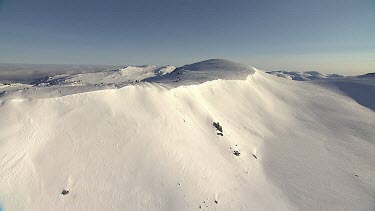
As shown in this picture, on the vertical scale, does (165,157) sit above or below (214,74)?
below

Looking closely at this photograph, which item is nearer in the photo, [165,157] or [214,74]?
[165,157]

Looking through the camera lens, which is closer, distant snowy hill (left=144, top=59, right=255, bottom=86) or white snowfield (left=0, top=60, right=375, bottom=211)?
white snowfield (left=0, top=60, right=375, bottom=211)

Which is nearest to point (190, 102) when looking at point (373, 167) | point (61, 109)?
point (61, 109)

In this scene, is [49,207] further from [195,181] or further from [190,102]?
[190,102]

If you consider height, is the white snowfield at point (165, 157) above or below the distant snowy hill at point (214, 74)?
below

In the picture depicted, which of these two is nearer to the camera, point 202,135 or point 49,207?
point 49,207

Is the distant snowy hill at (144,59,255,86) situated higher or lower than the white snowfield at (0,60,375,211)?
higher

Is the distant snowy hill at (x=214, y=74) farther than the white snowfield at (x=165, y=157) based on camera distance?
Yes

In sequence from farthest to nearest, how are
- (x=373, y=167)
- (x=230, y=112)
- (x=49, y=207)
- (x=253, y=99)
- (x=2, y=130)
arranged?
(x=253, y=99), (x=230, y=112), (x=373, y=167), (x=2, y=130), (x=49, y=207)
